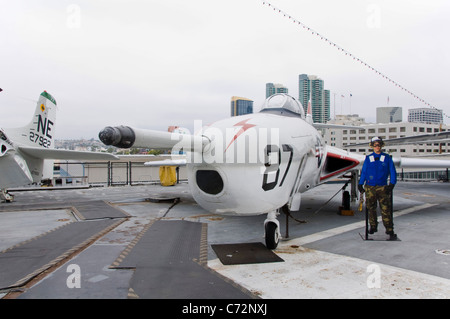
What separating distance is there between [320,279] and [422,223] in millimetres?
5934

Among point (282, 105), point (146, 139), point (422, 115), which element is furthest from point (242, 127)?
point (422, 115)

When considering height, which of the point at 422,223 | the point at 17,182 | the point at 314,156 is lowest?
the point at 422,223

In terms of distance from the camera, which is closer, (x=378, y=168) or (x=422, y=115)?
(x=378, y=168)

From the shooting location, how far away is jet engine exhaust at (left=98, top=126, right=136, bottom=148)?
132 inches

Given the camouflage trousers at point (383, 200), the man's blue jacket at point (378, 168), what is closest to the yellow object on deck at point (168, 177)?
the camouflage trousers at point (383, 200)

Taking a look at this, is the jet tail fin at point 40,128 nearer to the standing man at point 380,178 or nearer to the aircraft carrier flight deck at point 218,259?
the aircraft carrier flight deck at point 218,259

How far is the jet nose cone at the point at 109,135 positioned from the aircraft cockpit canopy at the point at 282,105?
4.92m

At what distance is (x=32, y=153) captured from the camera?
46.3 ft

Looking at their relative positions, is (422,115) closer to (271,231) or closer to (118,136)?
(271,231)

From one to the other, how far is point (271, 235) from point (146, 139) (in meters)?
3.59

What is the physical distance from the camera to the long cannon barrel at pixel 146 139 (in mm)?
3388

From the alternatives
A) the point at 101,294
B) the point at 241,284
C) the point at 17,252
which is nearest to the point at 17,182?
the point at 17,252
